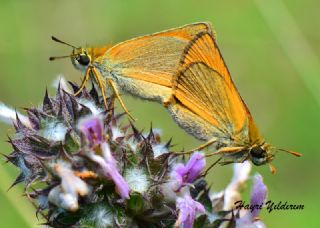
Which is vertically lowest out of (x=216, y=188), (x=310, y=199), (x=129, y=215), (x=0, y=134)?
(x=310, y=199)

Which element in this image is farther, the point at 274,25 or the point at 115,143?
the point at 274,25

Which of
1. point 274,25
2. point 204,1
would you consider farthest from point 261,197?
point 204,1

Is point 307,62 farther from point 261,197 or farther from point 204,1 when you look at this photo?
point 204,1

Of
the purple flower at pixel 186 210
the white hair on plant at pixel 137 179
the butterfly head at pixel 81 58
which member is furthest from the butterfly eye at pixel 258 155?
the butterfly head at pixel 81 58

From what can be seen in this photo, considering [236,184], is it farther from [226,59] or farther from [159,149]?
[226,59]

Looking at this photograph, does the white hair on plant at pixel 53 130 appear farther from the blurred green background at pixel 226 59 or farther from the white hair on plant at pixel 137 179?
the blurred green background at pixel 226 59

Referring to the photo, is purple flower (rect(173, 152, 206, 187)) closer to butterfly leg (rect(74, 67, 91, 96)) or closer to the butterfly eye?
the butterfly eye
